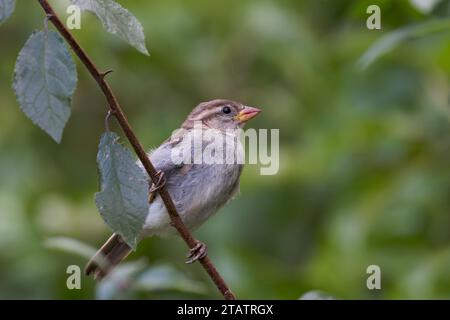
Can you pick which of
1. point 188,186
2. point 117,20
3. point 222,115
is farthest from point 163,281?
point 117,20

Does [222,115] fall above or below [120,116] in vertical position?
below

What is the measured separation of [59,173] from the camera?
7.03m

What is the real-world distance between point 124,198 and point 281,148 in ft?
12.6

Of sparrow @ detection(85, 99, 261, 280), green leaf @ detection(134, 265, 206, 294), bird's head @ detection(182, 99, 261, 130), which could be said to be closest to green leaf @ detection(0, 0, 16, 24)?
sparrow @ detection(85, 99, 261, 280)

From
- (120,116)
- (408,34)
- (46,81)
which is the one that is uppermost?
(46,81)

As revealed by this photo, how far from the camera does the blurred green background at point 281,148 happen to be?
522 cm

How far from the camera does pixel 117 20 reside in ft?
8.20

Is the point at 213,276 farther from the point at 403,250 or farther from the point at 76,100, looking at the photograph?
the point at 76,100

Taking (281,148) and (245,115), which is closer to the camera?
(245,115)

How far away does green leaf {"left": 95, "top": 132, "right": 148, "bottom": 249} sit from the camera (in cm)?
252

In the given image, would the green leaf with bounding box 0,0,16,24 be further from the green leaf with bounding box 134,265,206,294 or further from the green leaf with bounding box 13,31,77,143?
the green leaf with bounding box 134,265,206,294

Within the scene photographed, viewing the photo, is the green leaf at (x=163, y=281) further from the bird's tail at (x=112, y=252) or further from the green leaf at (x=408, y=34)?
the green leaf at (x=408, y=34)

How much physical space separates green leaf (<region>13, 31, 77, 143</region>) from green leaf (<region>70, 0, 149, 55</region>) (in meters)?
0.12

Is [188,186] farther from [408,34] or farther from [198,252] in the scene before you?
[408,34]
